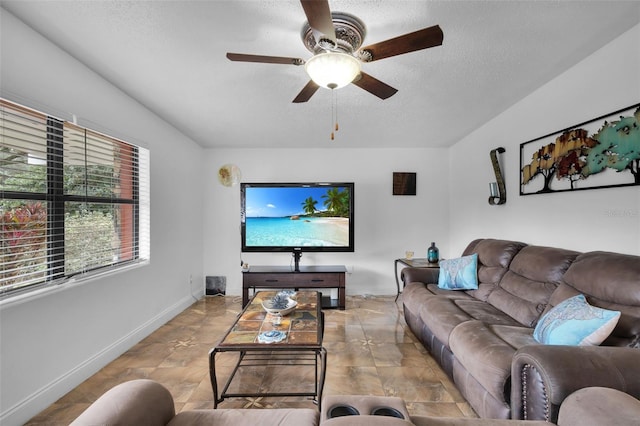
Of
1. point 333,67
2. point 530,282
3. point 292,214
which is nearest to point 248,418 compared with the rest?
point 333,67

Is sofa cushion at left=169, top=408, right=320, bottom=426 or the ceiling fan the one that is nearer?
sofa cushion at left=169, top=408, right=320, bottom=426

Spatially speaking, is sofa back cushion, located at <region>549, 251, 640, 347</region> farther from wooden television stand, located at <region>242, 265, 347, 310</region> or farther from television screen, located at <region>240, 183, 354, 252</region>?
television screen, located at <region>240, 183, 354, 252</region>

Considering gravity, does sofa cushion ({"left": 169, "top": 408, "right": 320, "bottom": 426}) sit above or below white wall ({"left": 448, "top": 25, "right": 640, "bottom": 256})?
below

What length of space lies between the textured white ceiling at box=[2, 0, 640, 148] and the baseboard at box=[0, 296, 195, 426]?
7.24 ft

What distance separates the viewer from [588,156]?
1.88 meters

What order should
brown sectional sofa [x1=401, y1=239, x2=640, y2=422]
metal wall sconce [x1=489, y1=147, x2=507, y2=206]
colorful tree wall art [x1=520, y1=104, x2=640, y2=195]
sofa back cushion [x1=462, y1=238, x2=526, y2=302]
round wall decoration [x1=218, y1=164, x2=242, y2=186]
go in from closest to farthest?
brown sectional sofa [x1=401, y1=239, x2=640, y2=422] → colorful tree wall art [x1=520, y1=104, x2=640, y2=195] → sofa back cushion [x1=462, y1=238, x2=526, y2=302] → metal wall sconce [x1=489, y1=147, x2=507, y2=206] → round wall decoration [x1=218, y1=164, x2=242, y2=186]

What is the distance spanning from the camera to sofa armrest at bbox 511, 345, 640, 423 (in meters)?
1.04

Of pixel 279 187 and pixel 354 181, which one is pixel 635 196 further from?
pixel 279 187

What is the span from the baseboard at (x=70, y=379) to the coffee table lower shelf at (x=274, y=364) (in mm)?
1018

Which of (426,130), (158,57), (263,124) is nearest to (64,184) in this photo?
(158,57)

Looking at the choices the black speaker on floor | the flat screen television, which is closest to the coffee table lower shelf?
the flat screen television

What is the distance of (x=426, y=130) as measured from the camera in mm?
→ 3354

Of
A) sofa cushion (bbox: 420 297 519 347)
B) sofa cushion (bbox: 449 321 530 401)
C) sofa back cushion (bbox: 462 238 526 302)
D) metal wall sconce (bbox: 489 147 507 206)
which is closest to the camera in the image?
sofa cushion (bbox: 449 321 530 401)

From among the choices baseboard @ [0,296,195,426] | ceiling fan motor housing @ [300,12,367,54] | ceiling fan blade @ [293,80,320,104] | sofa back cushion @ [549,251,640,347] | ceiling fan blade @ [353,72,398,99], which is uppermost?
ceiling fan motor housing @ [300,12,367,54]
